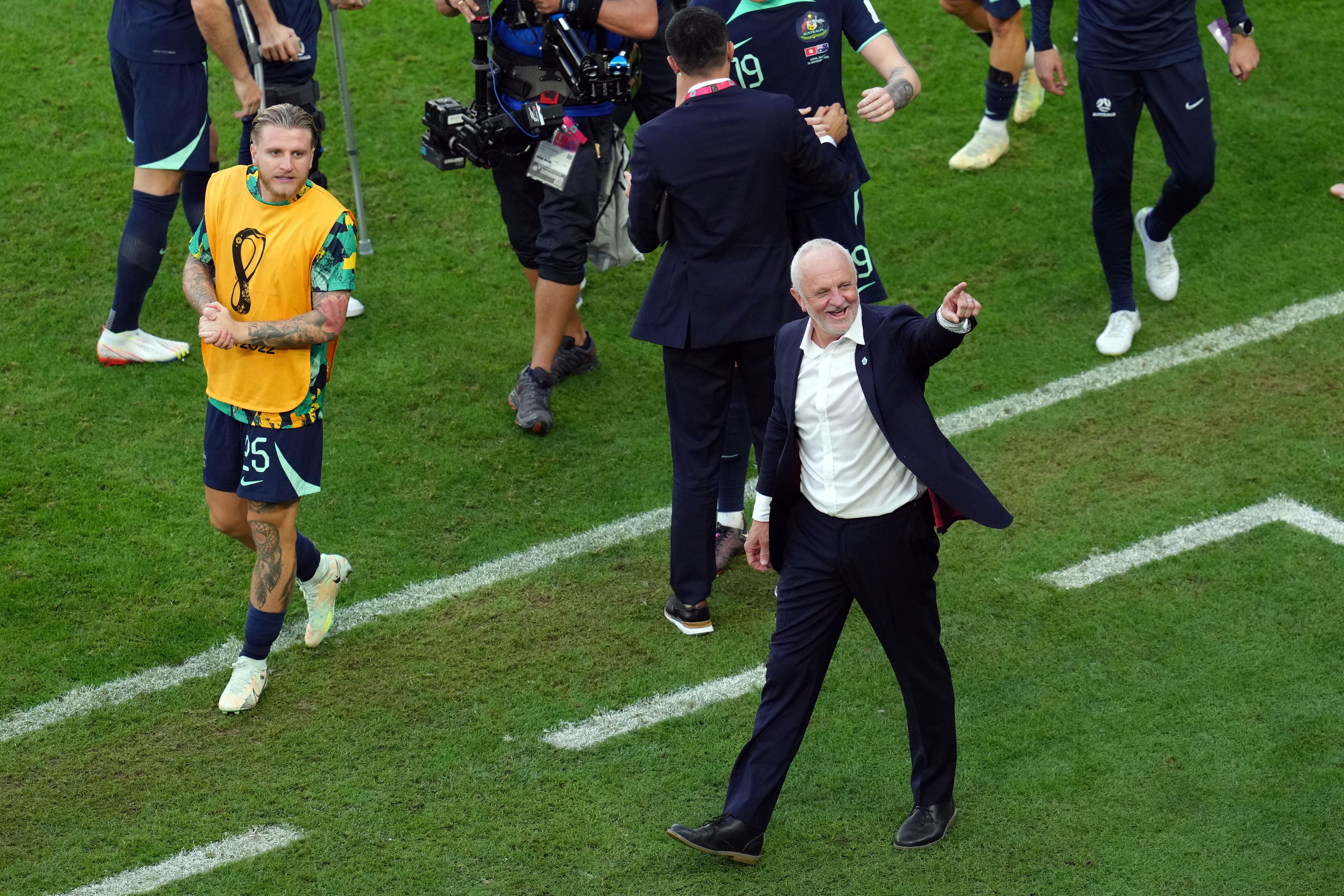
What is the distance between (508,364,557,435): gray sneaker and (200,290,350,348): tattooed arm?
2.08 m

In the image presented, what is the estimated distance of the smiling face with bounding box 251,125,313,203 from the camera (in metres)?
4.98

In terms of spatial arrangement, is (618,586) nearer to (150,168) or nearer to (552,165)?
(552,165)

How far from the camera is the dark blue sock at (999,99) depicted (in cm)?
927

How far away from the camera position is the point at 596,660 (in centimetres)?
580

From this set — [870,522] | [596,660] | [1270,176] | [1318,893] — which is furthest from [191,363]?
[1270,176]

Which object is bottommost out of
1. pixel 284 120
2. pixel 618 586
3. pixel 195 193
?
pixel 618 586

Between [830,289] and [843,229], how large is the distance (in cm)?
188

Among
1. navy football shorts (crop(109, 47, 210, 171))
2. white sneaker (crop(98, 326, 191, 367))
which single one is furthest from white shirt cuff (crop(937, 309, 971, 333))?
white sneaker (crop(98, 326, 191, 367))

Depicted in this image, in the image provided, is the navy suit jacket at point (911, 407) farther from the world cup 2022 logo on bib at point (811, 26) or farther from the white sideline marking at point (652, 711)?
the world cup 2022 logo on bib at point (811, 26)

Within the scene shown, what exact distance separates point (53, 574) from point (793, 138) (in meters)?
3.48

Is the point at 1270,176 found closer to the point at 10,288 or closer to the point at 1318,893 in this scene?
the point at 1318,893

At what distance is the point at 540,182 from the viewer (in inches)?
284

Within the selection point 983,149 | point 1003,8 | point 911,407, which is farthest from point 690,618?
point 1003,8

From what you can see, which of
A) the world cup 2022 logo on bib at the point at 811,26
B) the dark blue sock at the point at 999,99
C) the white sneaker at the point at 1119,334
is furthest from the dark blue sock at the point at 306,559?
the dark blue sock at the point at 999,99
